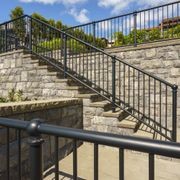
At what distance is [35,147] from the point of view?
1.74 metres

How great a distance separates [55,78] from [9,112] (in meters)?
3.38

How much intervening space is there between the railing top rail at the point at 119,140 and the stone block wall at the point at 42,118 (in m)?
2.47

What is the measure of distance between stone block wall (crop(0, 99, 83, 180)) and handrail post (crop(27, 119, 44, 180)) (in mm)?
2371

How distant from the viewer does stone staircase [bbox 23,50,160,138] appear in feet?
20.3

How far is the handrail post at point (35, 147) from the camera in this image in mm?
1734

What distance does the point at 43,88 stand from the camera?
772 centimetres

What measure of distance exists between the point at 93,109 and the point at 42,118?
1803mm

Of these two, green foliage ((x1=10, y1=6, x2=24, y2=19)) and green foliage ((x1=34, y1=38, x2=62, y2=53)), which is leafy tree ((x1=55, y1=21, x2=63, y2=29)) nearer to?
green foliage ((x1=10, y1=6, x2=24, y2=19))

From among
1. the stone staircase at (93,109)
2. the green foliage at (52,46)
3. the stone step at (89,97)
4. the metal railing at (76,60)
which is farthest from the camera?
the green foliage at (52,46)

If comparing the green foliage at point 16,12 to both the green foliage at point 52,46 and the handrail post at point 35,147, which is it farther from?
the handrail post at point 35,147

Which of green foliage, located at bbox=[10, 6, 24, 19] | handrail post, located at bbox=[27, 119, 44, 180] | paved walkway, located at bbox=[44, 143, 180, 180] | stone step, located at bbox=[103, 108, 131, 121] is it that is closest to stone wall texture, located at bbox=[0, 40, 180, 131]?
stone step, located at bbox=[103, 108, 131, 121]

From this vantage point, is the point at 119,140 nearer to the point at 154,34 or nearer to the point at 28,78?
the point at 28,78

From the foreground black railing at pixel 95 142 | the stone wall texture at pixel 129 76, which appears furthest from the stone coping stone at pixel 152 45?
the foreground black railing at pixel 95 142

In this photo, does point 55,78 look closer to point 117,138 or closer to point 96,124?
point 96,124
